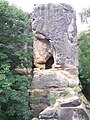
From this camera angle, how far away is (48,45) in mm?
10055

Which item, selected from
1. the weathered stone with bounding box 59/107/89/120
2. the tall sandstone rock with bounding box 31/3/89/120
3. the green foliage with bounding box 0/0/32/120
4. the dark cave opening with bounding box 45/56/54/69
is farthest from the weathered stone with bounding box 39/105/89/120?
the dark cave opening with bounding box 45/56/54/69

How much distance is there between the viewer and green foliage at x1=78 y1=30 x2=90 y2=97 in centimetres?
1305

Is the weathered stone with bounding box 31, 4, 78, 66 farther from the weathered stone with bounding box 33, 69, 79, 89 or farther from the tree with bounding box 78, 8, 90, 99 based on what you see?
the tree with bounding box 78, 8, 90, 99

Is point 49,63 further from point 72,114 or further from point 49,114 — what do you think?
point 72,114

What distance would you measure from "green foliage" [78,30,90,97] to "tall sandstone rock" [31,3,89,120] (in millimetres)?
3176

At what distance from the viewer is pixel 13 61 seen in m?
8.90

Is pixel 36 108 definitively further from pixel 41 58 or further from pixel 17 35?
pixel 17 35

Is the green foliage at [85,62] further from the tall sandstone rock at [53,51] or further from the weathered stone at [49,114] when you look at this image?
the weathered stone at [49,114]

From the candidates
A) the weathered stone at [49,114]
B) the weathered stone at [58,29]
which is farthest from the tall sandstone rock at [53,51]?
the weathered stone at [49,114]

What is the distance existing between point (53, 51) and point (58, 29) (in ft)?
2.42

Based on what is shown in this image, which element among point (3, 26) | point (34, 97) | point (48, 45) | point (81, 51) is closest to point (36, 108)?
point (34, 97)

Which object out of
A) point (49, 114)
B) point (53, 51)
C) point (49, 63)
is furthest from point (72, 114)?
point (49, 63)

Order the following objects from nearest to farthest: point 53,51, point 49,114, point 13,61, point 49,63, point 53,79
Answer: point 49,114
point 13,61
point 53,79
point 53,51
point 49,63

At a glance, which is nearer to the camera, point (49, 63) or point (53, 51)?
point (53, 51)
